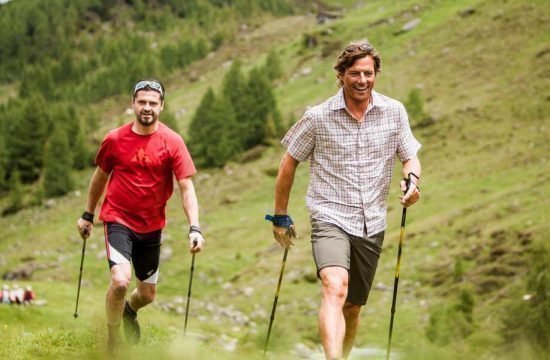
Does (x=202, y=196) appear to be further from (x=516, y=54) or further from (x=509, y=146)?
(x=516, y=54)

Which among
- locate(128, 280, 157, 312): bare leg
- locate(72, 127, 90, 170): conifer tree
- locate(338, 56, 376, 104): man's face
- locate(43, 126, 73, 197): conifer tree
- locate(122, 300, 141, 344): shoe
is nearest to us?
locate(338, 56, 376, 104): man's face

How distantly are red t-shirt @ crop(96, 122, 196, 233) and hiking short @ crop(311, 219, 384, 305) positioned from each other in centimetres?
205

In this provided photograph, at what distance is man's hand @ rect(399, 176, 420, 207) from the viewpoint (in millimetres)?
8500

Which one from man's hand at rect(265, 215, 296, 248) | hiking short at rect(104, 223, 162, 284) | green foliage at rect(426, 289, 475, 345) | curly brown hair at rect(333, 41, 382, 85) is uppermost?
curly brown hair at rect(333, 41, 382, 85)

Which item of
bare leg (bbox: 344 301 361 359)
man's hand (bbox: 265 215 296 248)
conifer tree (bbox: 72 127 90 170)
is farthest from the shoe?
conifer tree (bbox: 72 127 90 170)

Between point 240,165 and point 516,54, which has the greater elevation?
point 516,54

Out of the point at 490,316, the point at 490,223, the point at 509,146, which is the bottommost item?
the point at 490,316

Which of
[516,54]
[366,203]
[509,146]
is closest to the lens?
[366,203]

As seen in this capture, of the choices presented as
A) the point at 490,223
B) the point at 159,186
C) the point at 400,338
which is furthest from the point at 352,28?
the point at 159,186

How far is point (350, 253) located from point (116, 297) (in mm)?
2961

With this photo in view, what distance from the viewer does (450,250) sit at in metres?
42.7

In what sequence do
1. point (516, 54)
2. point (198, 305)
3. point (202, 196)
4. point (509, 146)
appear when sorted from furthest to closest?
1. point (516, 54)
2. point (202, 196)
3. point (509, 146)
4. point (198, 305)

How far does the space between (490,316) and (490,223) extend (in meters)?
13.3

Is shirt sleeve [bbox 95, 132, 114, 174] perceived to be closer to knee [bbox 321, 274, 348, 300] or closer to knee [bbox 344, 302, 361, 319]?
knee [bbox 321, 274, 348, 300]
